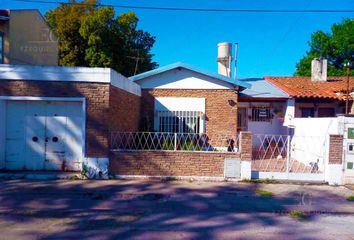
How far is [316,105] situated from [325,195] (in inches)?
384

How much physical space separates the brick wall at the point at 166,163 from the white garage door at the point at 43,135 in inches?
54.3

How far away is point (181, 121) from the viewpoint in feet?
49.4

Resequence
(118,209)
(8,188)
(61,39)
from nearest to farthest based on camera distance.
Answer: (118,209) < (8,188) < (61,39)

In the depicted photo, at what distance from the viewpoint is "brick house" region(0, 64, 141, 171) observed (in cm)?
1010

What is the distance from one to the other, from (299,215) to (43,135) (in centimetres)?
758

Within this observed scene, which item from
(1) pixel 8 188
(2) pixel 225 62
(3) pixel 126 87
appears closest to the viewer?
(1) pixel 8 188

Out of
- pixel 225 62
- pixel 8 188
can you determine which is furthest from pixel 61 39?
pixel 8 188

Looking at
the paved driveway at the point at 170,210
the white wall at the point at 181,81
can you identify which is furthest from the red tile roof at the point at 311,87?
the paved driveway at the point at 170,210

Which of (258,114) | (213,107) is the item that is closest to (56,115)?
(213,107)

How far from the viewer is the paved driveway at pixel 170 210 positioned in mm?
5855

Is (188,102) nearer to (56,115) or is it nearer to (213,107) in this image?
(213,107)

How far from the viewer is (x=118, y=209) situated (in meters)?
7.22

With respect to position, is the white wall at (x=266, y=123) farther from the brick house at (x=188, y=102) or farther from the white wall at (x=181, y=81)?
the white wall at (x=181, y=81)

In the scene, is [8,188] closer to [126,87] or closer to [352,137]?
[126,87]
